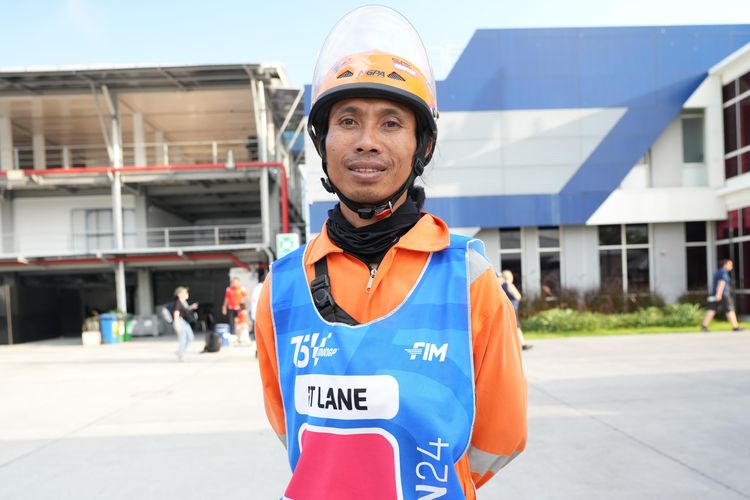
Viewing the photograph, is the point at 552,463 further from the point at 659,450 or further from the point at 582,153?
the point at 582,153

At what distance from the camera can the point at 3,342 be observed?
2067 centimetres

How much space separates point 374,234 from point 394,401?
42 centimetres

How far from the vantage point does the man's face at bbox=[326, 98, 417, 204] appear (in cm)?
132

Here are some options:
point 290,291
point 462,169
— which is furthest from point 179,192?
point 290,291

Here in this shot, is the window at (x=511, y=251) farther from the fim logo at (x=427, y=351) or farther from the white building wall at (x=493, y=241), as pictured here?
the fim logo at (x=427, y=351)

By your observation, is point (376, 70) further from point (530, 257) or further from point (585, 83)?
point (585, 83)

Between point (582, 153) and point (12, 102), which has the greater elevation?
point (12, 102)

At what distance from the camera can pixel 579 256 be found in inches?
762

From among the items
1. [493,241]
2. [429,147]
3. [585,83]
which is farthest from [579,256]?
[429,147]

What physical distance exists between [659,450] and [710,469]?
1.64 ft

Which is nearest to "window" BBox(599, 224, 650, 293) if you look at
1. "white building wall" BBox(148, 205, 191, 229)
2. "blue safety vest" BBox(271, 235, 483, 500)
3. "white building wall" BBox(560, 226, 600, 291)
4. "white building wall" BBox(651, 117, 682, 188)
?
"white building wall" BBox(560, 226, 600, 291)

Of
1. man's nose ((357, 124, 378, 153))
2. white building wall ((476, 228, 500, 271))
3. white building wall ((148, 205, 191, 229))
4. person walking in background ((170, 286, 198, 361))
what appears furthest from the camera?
white building wall ((148, 205, 191, 229))

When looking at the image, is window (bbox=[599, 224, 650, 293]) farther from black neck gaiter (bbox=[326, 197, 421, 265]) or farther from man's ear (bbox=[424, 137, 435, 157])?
black neck gaiter (bbox=[326, 197, 421, 265])

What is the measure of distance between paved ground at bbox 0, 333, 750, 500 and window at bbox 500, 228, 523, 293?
9.57 meters
